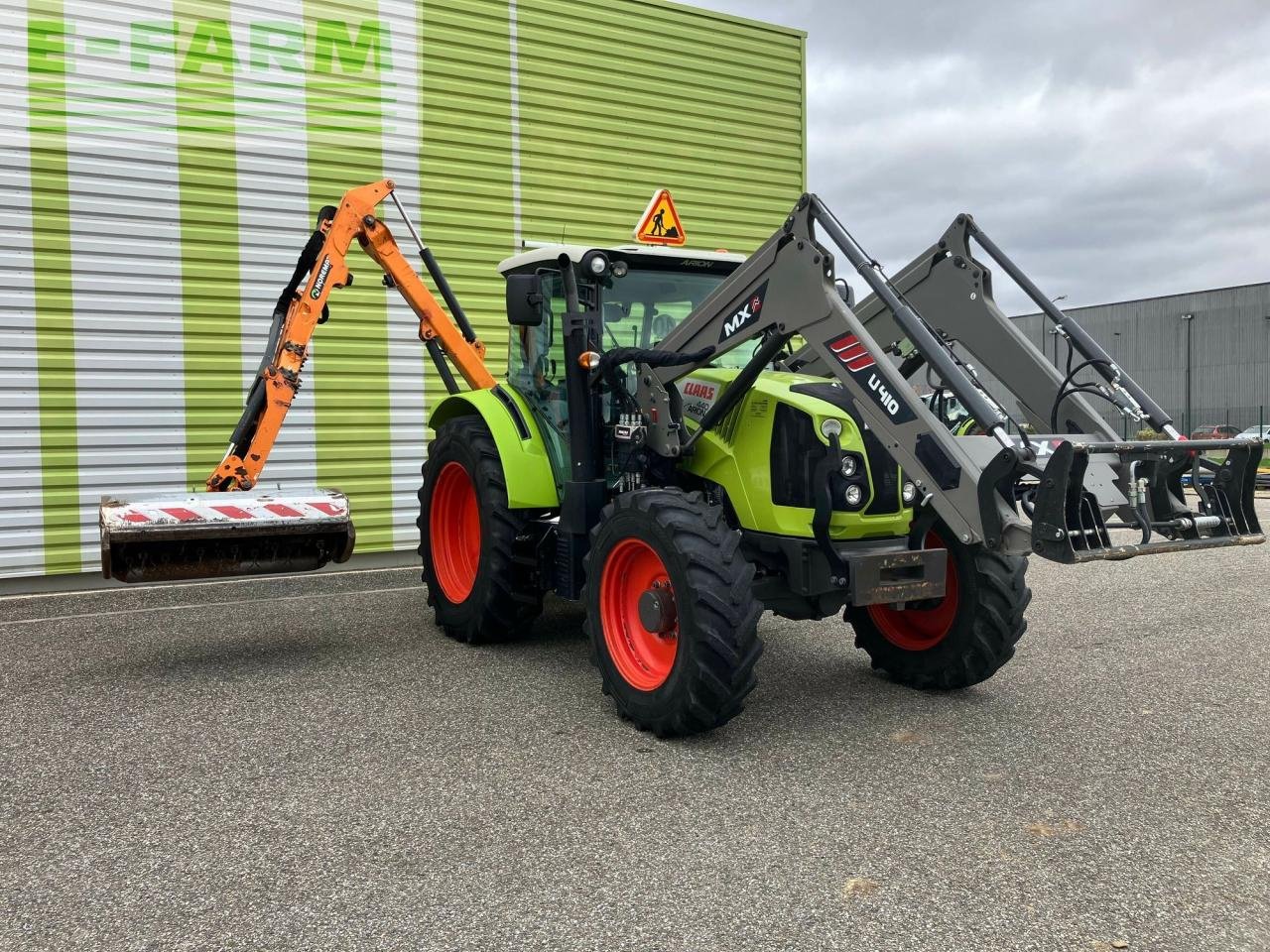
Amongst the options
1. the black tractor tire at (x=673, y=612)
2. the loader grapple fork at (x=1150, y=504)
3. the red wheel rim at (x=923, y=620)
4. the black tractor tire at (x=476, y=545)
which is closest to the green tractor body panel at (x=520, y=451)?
the black tractor tire at (x=476, y=545)

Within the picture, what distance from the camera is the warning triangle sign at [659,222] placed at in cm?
771

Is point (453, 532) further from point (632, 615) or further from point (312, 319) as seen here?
point (632, 615)

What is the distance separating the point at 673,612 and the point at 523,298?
1823 millimetres

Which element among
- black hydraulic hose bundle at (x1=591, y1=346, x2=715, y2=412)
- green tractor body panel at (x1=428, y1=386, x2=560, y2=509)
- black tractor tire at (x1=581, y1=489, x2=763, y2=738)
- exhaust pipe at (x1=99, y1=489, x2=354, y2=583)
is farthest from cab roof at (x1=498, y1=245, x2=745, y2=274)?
exhaust pipe at (x1=99, y1=489, x2=354, y2=583)

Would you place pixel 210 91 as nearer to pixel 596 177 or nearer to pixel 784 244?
pixel 596 177

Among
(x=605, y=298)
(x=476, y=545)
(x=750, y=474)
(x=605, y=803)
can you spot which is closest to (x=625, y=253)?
(x=605, y=298)

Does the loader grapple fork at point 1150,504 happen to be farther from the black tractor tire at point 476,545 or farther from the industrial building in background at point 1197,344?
the industrial building in background at point 1197,344

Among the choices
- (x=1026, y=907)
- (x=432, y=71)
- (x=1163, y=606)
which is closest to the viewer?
(x=1026, y=907)

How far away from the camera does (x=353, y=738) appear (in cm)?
424

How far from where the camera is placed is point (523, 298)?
16.6 feet

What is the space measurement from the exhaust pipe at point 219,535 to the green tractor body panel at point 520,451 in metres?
0.98

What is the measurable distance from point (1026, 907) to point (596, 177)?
331 inches

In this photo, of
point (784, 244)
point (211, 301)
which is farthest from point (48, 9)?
point (784, 244)

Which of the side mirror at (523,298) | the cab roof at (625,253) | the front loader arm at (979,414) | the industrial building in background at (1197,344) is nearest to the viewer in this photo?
the front loader arm at (979,414)
